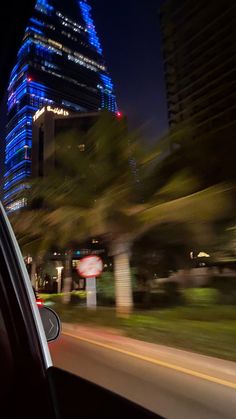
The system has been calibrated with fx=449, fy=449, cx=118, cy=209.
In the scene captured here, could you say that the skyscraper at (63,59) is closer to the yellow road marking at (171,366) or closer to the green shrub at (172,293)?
the yellow road marking at (171,366)

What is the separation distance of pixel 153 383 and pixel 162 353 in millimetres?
2374

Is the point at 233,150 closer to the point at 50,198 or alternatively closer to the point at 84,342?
the point at 50,198

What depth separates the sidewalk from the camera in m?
6.77

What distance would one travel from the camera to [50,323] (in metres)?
2.28

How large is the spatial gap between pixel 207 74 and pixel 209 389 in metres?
35.1

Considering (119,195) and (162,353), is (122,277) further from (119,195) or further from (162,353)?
(162,353)

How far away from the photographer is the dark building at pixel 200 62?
55.5 feet

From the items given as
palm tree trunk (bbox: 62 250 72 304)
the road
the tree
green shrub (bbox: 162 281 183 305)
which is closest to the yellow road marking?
the road

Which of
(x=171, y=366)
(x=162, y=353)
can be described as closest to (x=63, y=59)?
(x=171, y=366)

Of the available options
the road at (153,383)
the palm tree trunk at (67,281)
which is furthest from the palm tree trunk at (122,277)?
the palm tree trunk at (67,281)

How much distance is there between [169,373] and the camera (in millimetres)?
6824

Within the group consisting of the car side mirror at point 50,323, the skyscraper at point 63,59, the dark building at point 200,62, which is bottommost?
the car side mirror at point 50,323

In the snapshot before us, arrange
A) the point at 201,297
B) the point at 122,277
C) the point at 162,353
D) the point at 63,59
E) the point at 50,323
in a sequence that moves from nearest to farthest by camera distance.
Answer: the point at 50,323 → the point at 63,59 → the point at 162,353 → the point at 122,277 → the point at 201,297

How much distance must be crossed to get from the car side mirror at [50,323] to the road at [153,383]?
9.38 feet
